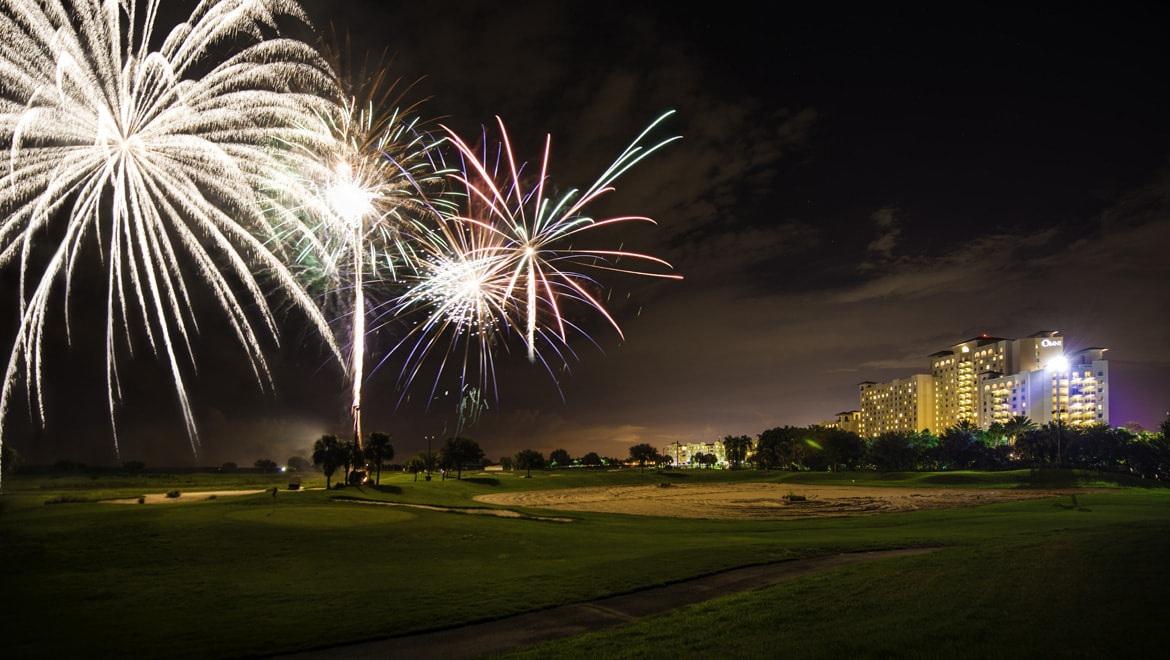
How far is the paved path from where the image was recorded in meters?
14.3

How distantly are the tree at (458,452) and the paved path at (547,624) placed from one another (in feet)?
302

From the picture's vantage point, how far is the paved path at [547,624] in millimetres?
14266

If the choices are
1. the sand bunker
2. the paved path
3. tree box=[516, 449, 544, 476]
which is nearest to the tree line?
the sand bunker

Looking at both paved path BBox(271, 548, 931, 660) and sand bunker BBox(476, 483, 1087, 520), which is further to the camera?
sand bunker BBox(476, 483, 1087, 520)

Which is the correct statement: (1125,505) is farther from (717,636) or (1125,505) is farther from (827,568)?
(717,636)

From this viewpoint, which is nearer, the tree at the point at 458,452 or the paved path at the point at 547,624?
the paved path at the point at 547,624

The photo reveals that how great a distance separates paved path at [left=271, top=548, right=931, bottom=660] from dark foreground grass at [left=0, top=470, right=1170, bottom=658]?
562mm

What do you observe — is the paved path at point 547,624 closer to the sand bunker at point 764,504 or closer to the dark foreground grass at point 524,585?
the dark foreground grass at point 524,585

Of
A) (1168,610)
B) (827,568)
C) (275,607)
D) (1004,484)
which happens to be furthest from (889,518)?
(1004,484)

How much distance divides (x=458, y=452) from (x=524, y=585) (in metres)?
92.3

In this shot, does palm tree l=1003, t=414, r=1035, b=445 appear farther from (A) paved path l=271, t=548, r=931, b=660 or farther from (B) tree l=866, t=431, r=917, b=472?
(A) paved path l=271, t=548, r=931, b=660

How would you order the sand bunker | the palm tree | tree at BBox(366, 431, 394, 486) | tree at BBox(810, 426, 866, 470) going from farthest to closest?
tree at BBox(810, 426, 866, 470)
the palm tree
tree at BBox(366, 431, 394, 486)
the sand bunker

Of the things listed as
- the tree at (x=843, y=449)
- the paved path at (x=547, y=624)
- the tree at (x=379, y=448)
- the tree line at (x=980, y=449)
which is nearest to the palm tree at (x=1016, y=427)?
the tree line at (x=980, y=449)

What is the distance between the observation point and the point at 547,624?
16031mm
